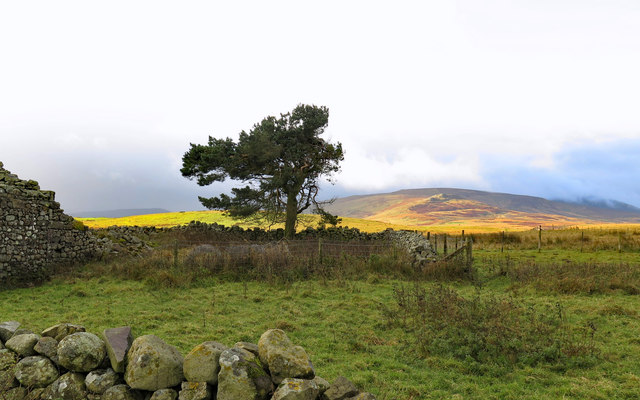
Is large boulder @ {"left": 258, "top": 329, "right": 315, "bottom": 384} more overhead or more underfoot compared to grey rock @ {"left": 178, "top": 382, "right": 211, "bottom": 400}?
more overhead

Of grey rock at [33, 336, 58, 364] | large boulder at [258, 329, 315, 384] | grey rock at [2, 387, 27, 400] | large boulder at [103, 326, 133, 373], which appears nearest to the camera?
large boulder at [258, 329, 315, 384]

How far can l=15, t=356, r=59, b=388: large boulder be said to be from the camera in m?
4.84

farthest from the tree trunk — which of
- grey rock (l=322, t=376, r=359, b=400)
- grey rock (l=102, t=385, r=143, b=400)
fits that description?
grey rock (l=322, t=376, r=359, b=400)

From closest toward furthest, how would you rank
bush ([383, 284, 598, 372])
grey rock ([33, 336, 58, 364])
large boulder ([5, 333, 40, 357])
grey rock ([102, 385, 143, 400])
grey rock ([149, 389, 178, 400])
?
grey rock ([149, 389, 178, 400]) → grey rock ([102, 385, 143, 400]) → grey rock ([33, 336, 58, 364]) → large boulder ([5, 333, 40, 357]) → bush ([383, 284, 598, 372])

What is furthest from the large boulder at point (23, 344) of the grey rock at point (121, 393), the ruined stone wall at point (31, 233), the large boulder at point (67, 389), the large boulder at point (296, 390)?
the ruined stone wall at point (31, 233)

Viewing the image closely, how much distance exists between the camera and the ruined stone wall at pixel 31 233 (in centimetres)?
1420

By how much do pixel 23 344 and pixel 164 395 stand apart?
2.44m

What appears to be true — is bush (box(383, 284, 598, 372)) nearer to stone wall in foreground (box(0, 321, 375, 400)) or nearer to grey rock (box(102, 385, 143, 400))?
stone wall in foreground (box(0, 321, 375, 400))

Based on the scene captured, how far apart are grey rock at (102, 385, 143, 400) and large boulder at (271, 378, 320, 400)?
1890 mm

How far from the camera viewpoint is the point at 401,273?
1583 centimetres

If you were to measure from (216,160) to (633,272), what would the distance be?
24281 mm

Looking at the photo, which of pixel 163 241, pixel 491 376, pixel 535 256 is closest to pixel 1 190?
pixel 163 241

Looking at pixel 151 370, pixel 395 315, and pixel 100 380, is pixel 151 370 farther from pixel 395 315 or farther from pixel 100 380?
pixel 395 315

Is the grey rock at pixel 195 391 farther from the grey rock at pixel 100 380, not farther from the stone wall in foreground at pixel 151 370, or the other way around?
the grey rock at pixel 100 380
